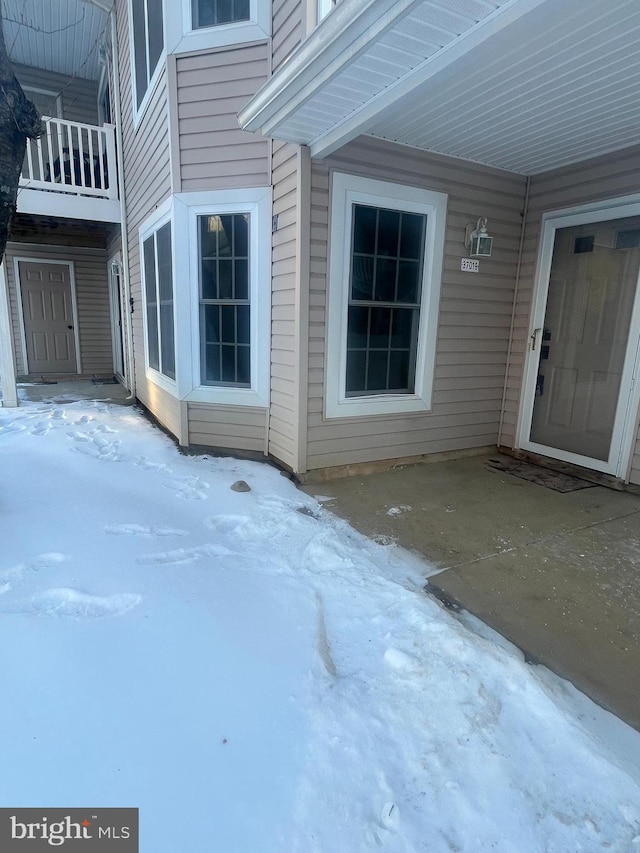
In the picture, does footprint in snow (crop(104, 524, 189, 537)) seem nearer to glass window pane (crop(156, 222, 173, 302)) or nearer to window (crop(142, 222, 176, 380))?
window (crop(142, 222, 176, 380))

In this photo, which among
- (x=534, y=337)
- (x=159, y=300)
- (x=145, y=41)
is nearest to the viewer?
(x=534, y=337)

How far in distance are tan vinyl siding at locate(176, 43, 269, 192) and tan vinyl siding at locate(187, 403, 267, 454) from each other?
6.15 ft

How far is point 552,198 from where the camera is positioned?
156 inches

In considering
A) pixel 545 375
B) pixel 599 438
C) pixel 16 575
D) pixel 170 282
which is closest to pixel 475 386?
pixel 545 375

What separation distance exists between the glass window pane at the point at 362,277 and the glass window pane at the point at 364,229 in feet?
0.24

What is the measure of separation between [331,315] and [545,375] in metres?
2.09

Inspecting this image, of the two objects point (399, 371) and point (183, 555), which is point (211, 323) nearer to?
point (399, 371)

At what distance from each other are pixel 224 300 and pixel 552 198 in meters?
2.95

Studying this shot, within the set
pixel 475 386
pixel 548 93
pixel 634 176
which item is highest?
pixel 548 93

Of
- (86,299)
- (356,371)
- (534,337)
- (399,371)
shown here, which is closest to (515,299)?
(534,337)

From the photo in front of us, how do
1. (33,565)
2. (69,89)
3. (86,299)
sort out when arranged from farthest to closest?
(86,299) < (69,89) < (33,565)

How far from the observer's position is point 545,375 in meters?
4.17

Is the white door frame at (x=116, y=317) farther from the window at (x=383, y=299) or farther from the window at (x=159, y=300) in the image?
the window at (x=383, y=299)

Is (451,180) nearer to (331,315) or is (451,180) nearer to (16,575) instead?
(331,315)
